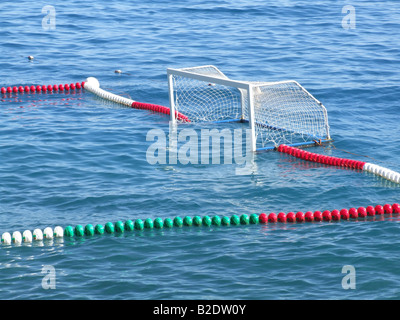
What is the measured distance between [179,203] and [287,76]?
11732 millimetres

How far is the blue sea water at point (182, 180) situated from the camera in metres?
10.2

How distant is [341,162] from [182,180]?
3.81 m

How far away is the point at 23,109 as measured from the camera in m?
20.3

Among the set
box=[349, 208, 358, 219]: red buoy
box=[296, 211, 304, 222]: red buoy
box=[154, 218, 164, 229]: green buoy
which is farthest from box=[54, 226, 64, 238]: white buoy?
box=[349, 208, 358, 219]: red buoy

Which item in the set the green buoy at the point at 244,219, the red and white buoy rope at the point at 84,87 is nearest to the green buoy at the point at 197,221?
the green buoy at the point at 244,219

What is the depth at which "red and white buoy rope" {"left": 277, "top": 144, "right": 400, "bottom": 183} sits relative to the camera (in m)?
14.2

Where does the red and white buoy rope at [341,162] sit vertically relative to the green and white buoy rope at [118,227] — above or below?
above

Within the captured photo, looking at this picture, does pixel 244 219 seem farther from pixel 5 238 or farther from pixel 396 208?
pixel 5 238

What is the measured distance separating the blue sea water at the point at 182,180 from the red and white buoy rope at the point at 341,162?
0.19m

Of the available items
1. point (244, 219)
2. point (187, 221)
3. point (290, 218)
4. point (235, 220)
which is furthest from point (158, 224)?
point (290, 218)

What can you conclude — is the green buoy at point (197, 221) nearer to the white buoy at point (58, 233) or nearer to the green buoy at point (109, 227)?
the green buoy at point (109, 227)

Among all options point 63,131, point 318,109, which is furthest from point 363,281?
point 63,131

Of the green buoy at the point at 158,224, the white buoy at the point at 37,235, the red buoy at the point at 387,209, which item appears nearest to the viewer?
the white buoy at the point at 37,235

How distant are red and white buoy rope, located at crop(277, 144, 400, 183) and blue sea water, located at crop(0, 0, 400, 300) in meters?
0.19
